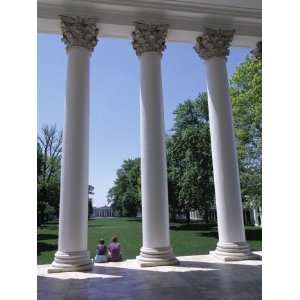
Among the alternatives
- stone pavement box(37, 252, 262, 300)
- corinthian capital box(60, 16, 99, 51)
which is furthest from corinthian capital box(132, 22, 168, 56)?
stone pavement box(37, 252, 262, 300)

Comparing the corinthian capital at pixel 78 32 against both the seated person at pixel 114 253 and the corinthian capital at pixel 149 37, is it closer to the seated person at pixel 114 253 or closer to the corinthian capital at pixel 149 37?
the corinthian capital at pixel 149 37

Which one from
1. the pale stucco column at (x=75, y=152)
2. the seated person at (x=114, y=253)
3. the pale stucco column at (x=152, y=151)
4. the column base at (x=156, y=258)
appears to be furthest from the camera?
the seated person at (x=114, y=253)

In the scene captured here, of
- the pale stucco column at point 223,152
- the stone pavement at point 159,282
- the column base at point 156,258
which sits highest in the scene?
the pale stucco column at point 223,152

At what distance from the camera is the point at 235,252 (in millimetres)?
150875

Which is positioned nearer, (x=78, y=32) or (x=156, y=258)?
(x=156, y=258)

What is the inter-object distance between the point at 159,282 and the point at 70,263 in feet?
133

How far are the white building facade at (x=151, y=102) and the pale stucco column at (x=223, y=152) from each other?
44cm

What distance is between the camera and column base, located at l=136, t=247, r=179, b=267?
140m

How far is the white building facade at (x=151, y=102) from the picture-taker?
140750mm

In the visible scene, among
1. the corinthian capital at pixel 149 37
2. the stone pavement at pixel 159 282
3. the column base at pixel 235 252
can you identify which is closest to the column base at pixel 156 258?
the stone pavement at pixel 159 282

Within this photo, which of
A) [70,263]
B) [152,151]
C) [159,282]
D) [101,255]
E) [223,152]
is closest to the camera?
[159,282]

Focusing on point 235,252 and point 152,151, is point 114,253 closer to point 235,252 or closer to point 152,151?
point 152,151

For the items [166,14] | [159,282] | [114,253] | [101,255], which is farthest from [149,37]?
[159,282]
